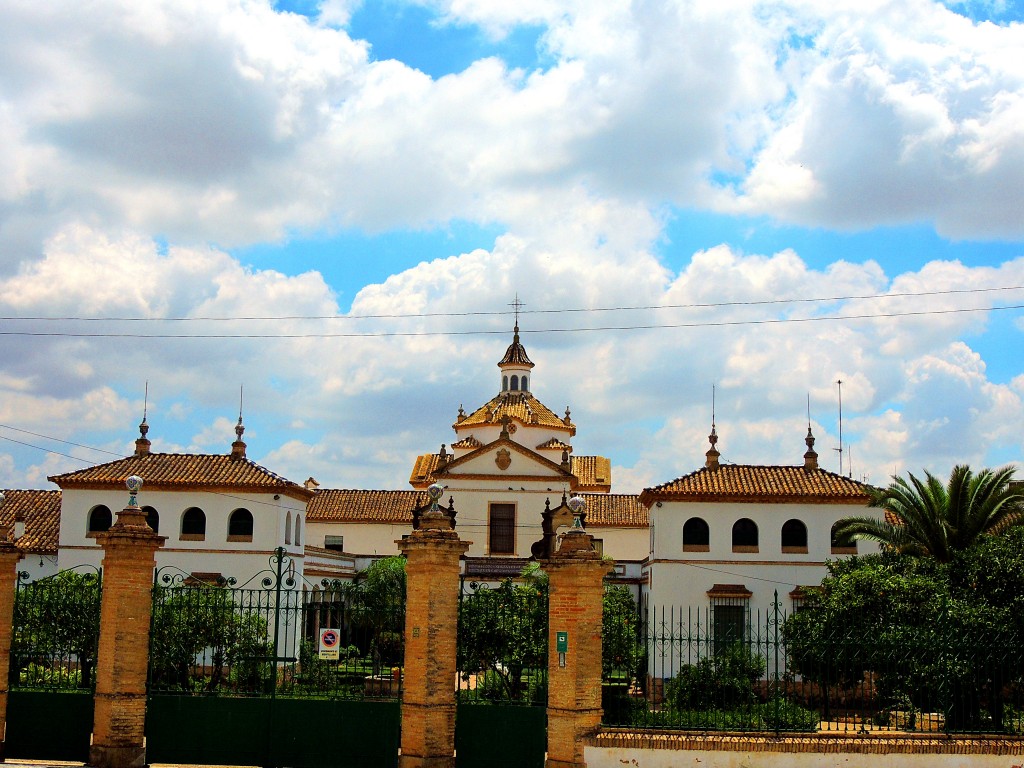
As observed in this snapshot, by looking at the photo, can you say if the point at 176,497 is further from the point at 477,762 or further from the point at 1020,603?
the point at 1020,603

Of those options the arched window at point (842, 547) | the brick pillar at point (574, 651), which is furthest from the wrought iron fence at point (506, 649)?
the arched window at point (842, 547)

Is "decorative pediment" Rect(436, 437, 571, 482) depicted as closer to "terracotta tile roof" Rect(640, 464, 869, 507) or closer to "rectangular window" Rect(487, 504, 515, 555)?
"rectangular window" Rect(487, 504, 515, 555)

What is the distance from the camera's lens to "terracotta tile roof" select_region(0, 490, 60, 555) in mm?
40312

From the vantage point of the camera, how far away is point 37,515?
42.9m

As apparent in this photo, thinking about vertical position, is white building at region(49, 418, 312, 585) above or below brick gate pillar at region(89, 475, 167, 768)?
above

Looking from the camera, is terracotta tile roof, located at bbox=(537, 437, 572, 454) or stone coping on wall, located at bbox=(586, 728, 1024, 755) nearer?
stone coping on wall, located at bbox=(586, 728, 1024, 755)

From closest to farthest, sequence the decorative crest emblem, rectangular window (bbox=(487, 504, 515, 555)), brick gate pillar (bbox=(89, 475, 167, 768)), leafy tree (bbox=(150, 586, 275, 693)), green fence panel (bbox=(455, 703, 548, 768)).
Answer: green fence panel (bbox=(455, 703, 548, 768))
brick gate pillar (bbox=(89, 475, 167, 768))
leafy tree (bbox=(150, 586, 275, 693))
rectangular window (bbox=(487, 504, 515, 555))
the decorative crest emblem

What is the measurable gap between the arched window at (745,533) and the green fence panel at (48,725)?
22.9 meters

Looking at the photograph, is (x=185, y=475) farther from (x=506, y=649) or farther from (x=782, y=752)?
(x=782, y=752)

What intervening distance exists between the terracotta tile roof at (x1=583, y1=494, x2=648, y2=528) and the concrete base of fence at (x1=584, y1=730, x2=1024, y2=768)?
3319cm

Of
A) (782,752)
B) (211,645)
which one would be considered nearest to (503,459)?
(211,645)

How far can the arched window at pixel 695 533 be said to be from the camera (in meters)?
35.9

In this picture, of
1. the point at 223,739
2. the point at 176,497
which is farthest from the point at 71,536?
the point at 223,739

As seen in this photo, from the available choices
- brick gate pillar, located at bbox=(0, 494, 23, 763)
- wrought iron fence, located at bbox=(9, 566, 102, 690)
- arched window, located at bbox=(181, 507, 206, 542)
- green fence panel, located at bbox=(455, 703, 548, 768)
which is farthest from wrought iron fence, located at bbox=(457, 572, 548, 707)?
Answer: arched window, located at bbox=(181, 507, 206, 542)
